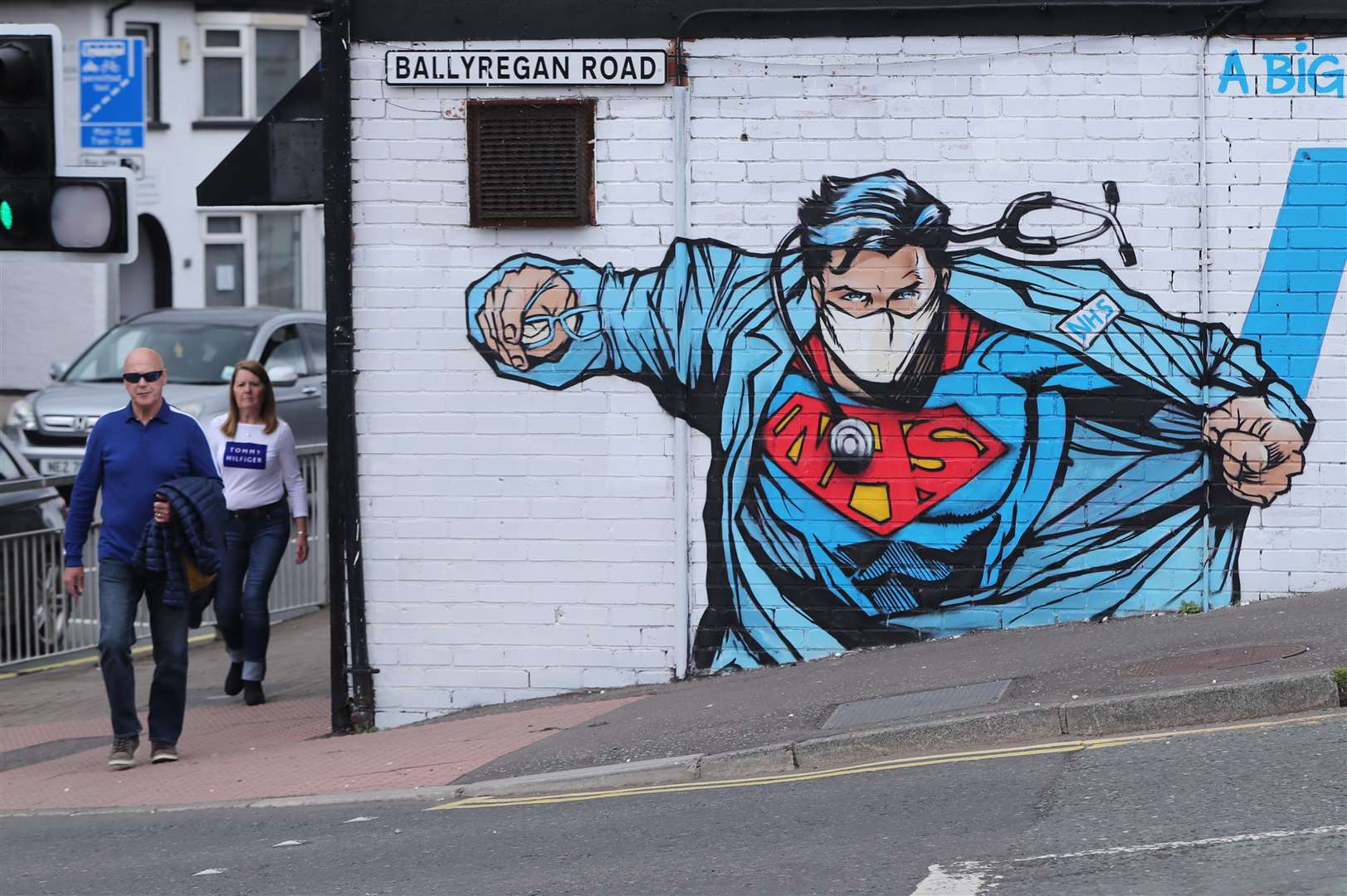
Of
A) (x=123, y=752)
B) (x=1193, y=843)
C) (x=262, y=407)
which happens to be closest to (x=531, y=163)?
(x=262, y=407)

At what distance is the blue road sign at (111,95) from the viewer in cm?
1844

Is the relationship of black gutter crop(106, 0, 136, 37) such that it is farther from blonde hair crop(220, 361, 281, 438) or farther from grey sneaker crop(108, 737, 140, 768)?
grey sneaker crop(108, 737, 140, 768)

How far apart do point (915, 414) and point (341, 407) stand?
300 centimetres

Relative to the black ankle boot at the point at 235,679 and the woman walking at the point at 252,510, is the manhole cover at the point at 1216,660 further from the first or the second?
the black ankle boot at the point at 235,679

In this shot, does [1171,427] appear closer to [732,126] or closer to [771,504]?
[771,504]

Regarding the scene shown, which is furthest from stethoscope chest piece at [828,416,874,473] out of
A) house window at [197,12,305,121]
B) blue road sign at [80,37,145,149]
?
house window at [197,12,305,121]

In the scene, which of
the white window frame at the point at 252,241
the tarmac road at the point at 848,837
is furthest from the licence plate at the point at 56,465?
the white window frame at the point at 252,241

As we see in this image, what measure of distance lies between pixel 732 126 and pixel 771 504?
197cm

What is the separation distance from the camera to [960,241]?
8.55 m

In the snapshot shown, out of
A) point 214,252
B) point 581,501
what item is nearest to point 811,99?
point 581,501

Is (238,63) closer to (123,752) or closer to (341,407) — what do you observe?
(341,407)

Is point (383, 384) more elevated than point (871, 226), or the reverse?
point (871, 226)

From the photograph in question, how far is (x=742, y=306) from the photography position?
8.65 meters

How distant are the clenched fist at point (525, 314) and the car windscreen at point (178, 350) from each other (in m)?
7.62
